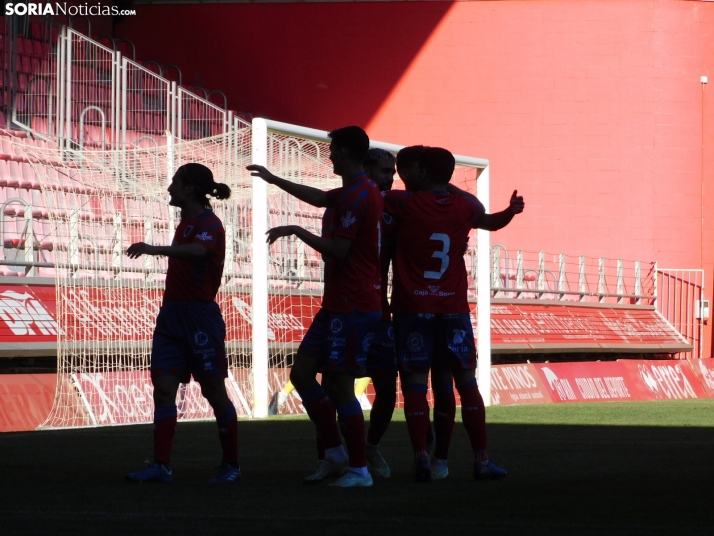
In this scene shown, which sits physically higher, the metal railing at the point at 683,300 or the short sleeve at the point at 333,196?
the short sleeve at the point at 333,196

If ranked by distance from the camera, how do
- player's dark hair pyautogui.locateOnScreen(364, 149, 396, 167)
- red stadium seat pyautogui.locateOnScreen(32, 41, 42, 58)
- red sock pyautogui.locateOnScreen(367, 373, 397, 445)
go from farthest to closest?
red stadium seat pyautogui.locateOnScreen(32, 41, 42, 58) < player's dark hair pyautogui.locateOnScreen(364, 149, 396, 167) < red sock pyautogui.locateOnScreen(367, 373, 397, 445)

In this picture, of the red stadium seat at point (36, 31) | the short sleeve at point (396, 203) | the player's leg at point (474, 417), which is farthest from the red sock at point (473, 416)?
the red stadium seat at point (36, 31)

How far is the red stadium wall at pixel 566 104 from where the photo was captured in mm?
21703

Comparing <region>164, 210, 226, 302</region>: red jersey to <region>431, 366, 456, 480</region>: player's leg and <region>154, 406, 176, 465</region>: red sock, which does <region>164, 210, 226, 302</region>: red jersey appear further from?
<region>431, 366, 456, 480</region>: player's leg

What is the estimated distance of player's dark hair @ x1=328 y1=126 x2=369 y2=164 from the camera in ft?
16.5

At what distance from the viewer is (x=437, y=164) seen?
5348 millimetres

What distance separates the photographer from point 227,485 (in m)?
4.98

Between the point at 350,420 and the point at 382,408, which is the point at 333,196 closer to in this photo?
the point at 350,420

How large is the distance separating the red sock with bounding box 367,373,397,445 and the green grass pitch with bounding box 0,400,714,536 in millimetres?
218

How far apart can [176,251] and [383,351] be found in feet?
3.29

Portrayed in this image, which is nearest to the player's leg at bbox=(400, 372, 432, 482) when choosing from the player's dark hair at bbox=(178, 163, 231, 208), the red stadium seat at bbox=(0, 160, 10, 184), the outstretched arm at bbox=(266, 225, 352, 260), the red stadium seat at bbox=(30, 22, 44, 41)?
the outstretched arm at bbox=(266, 225, 352, 260)

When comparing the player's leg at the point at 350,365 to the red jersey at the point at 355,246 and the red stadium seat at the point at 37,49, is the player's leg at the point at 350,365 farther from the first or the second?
the red stadium seat at the point at 37,49

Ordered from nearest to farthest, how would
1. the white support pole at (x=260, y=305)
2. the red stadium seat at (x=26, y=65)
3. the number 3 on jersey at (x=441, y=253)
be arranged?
the number 3 on jersey at (x=441, y=253) < the white support pole at (x=260, y=305) < the red stadium seat at (x=26, y=65)

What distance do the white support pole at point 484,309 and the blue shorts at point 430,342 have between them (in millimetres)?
7029
